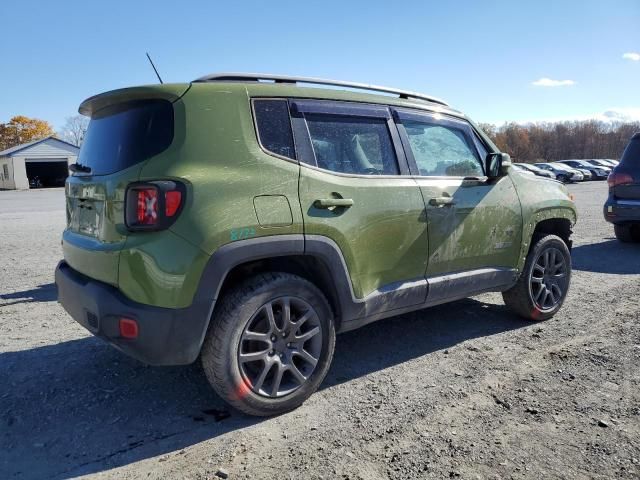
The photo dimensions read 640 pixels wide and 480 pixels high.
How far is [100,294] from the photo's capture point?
2785 millimetres

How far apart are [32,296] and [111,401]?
315cm

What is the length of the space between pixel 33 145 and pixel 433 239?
162ft

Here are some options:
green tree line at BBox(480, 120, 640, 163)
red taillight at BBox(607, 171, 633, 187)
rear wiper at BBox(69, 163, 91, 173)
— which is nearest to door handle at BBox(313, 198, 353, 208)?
rear wiper at BBox(69, 163, 91, 173)

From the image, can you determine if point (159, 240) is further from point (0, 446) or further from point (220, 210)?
point (0, 446)

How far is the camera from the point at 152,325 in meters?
2.64

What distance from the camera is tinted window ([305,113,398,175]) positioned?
329cm

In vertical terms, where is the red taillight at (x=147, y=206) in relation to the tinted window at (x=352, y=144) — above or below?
below

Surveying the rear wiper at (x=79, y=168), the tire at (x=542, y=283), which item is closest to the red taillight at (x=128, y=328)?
the rear wiper at (x=79, y=168)

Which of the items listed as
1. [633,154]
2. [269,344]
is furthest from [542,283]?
[633,154]

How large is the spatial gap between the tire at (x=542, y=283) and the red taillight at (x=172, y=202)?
3274 mm

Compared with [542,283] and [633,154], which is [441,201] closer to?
[542,283]

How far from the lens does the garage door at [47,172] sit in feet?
150

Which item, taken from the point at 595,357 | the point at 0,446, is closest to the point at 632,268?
the point at 595,357

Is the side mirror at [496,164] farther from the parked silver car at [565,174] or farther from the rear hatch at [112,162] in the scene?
the parked silver car at [565,174]
